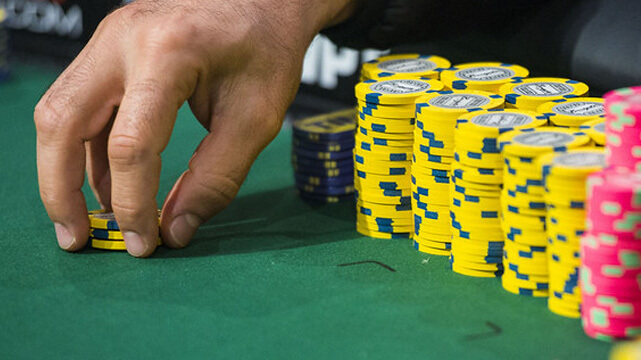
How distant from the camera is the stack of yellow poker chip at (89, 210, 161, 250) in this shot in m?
3.16

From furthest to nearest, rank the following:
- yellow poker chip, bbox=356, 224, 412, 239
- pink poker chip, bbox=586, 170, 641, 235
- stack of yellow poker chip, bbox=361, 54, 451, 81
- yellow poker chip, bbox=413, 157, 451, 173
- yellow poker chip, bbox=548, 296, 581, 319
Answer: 1. stack of yellow poker chip, bbox=361, 54, 451, 81
2. yellow poker chip, bbox=356, 224, 412, 239
3. yellow poker chip, bbox=413, 157, 451, 173
4. yellow poker chip, bbox=548, 296, 581, 319
5. pink poker chip, bbox=586, 170, 641, 235

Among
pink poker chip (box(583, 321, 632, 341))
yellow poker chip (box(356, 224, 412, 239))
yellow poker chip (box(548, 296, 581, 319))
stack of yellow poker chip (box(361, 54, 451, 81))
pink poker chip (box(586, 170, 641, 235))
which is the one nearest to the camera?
pink poker chip (box(586, 170, 641, 235))

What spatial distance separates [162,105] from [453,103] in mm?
865

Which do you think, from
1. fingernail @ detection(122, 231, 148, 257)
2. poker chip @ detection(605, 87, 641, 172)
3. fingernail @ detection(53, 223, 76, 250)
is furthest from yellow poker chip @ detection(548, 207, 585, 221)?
fingernail @ detection(53, 223, 76, 250)

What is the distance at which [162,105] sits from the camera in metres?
2.96

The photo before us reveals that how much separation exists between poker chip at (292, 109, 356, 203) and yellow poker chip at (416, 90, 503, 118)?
54 cm

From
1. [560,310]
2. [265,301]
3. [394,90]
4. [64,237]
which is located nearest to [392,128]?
[394,90]

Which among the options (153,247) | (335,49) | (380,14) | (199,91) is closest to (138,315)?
(153,247)

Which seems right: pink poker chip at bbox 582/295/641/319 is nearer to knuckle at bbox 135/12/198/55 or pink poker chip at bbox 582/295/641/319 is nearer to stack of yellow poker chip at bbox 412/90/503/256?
stack of yellow poker chip at bbox 412/90/503/256

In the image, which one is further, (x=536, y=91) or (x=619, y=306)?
(x=536, y=91)

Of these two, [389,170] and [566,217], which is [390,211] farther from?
[566,217]

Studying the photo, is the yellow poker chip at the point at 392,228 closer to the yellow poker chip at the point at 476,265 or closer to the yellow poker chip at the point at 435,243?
the yellow poker chip at the point at 435,243

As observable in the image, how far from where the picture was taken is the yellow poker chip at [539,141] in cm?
262

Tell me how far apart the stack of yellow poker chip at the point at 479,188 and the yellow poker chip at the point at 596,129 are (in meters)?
0.12
